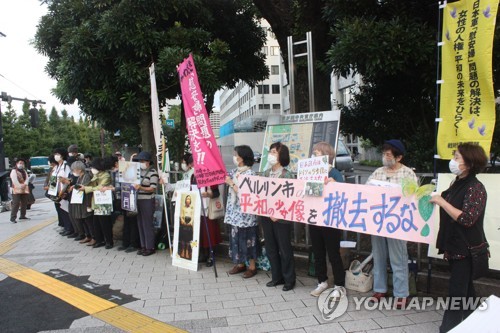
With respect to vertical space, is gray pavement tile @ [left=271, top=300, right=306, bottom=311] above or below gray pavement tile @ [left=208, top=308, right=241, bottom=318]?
above

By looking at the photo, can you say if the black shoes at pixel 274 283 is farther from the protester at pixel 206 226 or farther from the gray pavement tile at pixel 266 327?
the protester at pixel 206 226

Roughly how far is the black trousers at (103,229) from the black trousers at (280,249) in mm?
3666

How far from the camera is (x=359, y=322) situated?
12.1 ft

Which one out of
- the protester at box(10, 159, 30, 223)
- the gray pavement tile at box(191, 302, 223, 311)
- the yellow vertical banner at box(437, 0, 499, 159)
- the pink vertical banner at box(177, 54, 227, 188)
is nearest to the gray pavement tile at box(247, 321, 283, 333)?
the gray pavement tile at box(191, 302, 223, 311)

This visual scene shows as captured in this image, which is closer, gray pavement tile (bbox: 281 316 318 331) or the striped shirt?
gray pavement tile (bbox: 281 316 318 331)

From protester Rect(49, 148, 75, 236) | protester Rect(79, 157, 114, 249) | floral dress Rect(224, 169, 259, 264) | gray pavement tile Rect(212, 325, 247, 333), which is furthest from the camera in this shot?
protester Rect(49, 148, 75, 236)

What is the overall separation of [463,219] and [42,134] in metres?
54.6

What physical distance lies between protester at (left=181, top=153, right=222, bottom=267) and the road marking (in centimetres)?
156

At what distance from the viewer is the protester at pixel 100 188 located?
6.96m

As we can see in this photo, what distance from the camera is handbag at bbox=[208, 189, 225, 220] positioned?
18.4 ft

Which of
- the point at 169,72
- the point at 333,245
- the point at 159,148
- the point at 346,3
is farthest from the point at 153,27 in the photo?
the point at 333,245

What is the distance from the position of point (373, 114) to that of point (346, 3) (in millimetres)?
2072

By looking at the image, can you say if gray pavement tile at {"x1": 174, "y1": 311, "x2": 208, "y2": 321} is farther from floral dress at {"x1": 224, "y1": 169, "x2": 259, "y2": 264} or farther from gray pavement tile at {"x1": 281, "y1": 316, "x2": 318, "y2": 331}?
floral dress at {"x1": 224, "y1": 169, "x2": 259, "y2": 264}

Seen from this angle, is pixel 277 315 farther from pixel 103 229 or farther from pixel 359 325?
pixel 103 229
